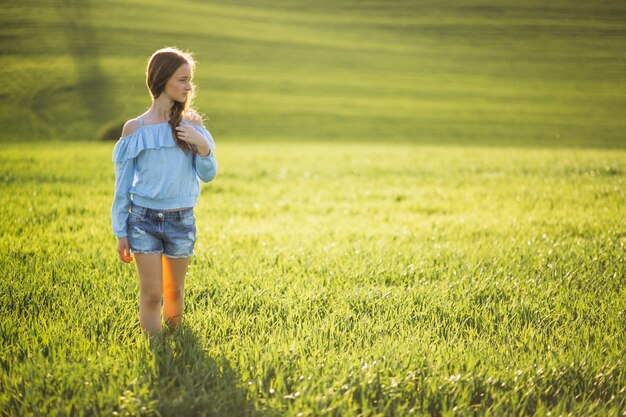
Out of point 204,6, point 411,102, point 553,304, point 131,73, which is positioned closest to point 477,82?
point 411,102

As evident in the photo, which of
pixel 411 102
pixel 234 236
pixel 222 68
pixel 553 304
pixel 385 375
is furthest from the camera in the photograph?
pixel 222 68

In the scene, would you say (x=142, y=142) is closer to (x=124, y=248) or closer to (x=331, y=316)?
(x=124, y=248)

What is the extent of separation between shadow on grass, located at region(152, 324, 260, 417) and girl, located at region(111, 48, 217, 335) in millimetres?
342

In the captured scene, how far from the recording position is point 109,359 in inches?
122

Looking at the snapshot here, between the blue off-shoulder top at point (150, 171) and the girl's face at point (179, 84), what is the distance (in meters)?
0.19

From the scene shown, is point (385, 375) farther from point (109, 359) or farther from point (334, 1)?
point (334, 1)

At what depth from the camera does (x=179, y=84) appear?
11.0ft

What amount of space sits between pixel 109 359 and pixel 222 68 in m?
47.5

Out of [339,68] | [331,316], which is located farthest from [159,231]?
[339,68]

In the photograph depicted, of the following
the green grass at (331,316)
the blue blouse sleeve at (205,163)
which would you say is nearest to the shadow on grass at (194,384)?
the green grass at (331,316)

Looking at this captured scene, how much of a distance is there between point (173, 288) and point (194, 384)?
2.69 feet

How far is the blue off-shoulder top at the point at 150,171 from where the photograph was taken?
334cm

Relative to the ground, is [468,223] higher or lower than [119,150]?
lower

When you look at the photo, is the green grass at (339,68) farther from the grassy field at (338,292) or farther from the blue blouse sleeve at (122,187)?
the blue blouse sleeve at (122,187)
